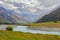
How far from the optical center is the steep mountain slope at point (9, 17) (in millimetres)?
8812

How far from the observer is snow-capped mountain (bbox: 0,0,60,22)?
28.9 ft

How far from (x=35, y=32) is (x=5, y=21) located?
1930 mm

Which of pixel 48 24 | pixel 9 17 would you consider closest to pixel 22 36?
pixel 9 17

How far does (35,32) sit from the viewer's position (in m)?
8.65

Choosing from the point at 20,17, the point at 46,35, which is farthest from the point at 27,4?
the point at 46,35

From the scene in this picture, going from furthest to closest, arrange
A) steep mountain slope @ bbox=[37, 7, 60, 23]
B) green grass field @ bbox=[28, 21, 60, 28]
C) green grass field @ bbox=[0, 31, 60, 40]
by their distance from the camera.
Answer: steep mountain slope @ bbox=[37, 7, 60, 23], green grass field @ bbox=[28, 21, 60, 28], green grass field @ bbox=[0, 31, 60, 40]

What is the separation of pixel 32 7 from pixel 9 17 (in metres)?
1.51

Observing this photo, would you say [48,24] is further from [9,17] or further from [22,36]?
[9,17]

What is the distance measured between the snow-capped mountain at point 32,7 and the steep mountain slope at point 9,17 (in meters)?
0.22

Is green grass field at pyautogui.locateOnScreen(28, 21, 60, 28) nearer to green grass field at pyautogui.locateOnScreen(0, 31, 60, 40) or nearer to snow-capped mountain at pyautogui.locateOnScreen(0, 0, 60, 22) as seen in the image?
snow-capped mountain at pyautogui.locateOnScreen(0, 0, 60, 22)

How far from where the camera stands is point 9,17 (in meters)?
8.86

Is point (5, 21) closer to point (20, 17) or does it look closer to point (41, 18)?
point (20, 17)

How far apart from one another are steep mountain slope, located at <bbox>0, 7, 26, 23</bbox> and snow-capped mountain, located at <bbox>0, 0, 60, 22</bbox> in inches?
8.7

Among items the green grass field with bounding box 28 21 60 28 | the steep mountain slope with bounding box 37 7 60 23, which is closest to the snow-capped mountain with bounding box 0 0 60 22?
the steep mountain slope with bounding box 37 7 60 23
